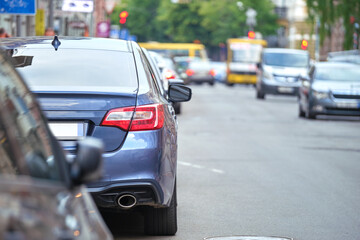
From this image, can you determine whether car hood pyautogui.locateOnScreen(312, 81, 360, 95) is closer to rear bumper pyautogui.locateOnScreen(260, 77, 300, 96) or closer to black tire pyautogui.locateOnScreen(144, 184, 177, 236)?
rear bumper pyautogui.locateOnScreen(260, 77, 300, 96)

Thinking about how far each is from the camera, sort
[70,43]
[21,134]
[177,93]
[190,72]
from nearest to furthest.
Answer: [21,134] < [70,43] < [177,93] < [190,72]

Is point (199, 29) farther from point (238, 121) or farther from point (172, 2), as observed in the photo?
point (238, 121)

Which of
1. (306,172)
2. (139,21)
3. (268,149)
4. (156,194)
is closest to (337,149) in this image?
(268,149)

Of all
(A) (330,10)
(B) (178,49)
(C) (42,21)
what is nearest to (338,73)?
(C) (42,21)

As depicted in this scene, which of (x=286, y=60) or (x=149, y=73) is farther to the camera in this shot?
(x=286, y=60)

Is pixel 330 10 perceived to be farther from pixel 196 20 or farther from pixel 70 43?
pixel 196 20

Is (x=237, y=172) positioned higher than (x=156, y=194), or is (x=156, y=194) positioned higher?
(x=156, y=194)

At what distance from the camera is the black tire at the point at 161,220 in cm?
734

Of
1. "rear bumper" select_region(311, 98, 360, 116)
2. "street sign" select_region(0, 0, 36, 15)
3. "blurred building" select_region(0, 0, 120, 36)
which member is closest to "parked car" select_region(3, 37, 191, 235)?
"street sign" select_region(0, 0, 36, 15)

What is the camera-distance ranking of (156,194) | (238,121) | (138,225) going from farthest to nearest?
(238,121)
(138,225)
(156,194)

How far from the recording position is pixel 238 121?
2320 centimetres

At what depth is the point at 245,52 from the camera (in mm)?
59094

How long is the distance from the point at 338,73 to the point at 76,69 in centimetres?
1902

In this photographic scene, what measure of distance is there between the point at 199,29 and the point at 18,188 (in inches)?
4114
